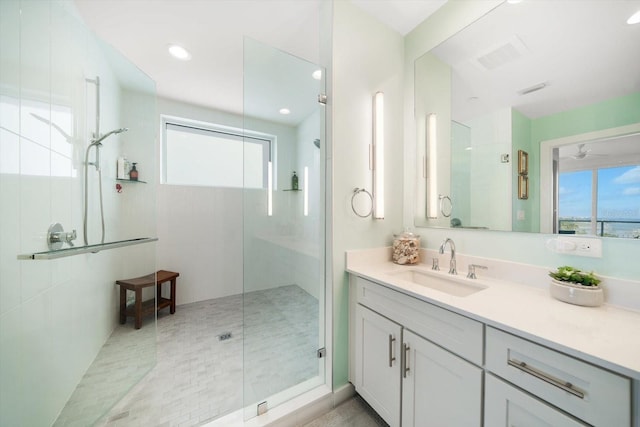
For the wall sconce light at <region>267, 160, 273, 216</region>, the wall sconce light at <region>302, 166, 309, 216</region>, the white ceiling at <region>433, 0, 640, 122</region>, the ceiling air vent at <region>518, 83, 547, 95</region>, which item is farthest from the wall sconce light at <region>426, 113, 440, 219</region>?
the wall sconce light at <region>267, 160, 273, 216</region>

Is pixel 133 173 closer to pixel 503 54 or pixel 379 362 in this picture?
pixel 379 362

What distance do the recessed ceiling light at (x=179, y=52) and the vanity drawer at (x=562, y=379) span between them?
2.91 metres

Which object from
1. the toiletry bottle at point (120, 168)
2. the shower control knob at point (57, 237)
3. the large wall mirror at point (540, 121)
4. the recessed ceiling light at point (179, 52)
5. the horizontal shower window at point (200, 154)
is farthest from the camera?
the horizontal shower window at point (200, 154)

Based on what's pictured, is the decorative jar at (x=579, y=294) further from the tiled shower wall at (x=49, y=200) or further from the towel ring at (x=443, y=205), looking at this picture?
the tiled shower wall at (x=49, y=200)

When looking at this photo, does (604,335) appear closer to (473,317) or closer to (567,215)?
(473,317)

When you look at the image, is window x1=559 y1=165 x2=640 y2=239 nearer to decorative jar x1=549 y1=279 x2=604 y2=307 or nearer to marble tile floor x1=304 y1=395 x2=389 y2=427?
decorative jar x1=549 y1=279 x2=604 y2=307

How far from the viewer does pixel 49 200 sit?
4.00 feet

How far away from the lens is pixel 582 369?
612mm

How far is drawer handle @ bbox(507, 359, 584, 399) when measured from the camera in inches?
24.7

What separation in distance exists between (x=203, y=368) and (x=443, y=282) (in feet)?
6.32

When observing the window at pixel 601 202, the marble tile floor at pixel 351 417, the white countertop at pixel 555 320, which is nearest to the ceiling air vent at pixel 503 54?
the window at pixel 601 202

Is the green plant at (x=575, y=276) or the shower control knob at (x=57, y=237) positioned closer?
the green plant at (x=575, y=276)

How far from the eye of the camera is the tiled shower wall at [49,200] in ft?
3.17

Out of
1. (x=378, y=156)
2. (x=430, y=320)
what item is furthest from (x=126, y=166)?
(x=430, y=320)
